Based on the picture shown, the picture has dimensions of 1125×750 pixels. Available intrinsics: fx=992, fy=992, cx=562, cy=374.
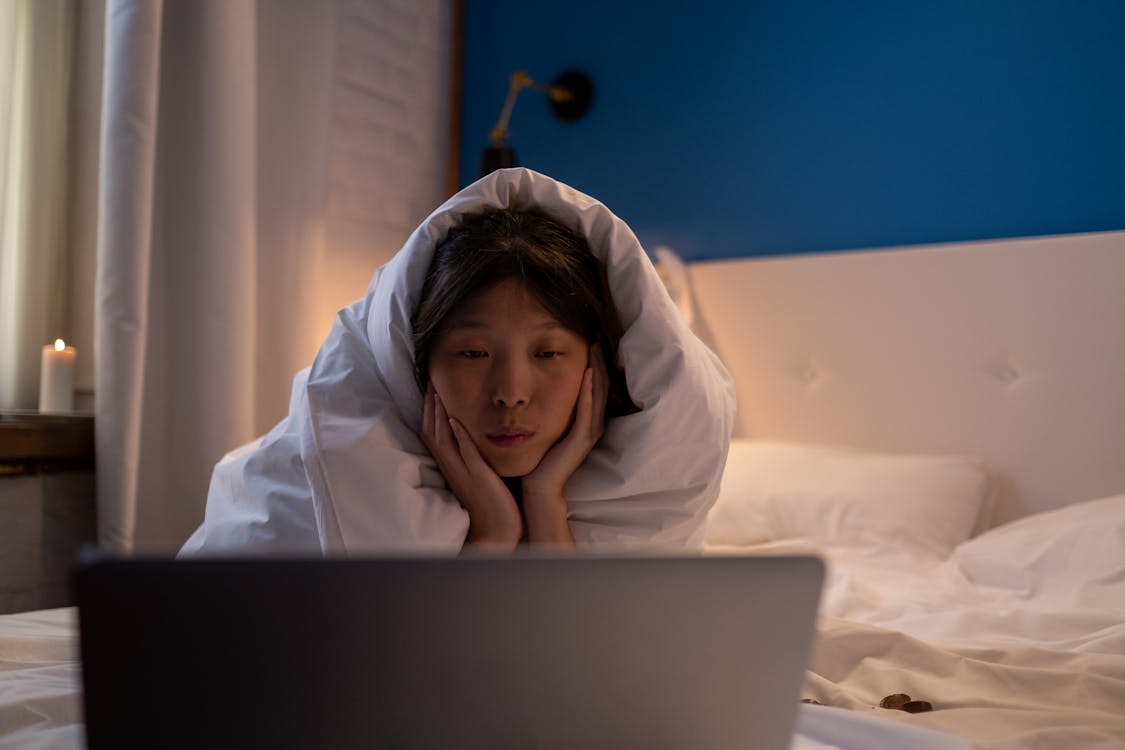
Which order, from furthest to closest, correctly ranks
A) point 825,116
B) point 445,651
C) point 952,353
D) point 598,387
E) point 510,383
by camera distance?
1. point 825,116
2. point 952,353
3. point 598,387
4. point 510,383
5. point 445,651

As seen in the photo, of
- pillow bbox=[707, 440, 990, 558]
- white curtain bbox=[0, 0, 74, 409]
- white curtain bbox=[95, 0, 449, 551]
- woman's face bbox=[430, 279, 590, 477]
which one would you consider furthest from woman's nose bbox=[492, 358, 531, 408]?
white curtain bbox=[0, 0, 74, 409]

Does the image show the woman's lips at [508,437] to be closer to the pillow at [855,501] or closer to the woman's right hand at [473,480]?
the woman's right hand at [473,480]

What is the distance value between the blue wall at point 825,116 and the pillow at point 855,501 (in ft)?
1.81

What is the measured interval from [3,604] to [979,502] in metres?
1.76

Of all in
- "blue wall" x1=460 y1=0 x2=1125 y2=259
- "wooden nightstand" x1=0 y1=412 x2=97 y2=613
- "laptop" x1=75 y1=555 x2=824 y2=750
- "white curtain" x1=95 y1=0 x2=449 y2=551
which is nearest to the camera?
"laptop" x1=75 y1=555 x2=824 y2=750

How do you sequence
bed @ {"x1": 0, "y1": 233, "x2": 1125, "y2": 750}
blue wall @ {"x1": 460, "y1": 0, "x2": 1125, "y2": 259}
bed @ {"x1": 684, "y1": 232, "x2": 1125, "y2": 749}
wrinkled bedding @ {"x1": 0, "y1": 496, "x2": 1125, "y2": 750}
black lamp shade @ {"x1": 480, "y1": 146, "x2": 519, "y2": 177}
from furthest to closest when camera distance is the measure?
black lamp shade @ {"x1": 480, "y1": 146, "x2": 519, "y2": 177} < blue wall @ {"x1": 460, "y1": 0, "x2": 1125, "y2": 259} < bed @ {"x1": 684, "y1": 232, "x2": 1125, "y2": 749} < bed @ {"x1": 0, "y1": 233, "x2": 1125, "y2": 750} < wrinkled bedding @ {"x1": 0, "y1": 496, "x2": 1125, "y2": 750}

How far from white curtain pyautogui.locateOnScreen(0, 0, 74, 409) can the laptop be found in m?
1.67

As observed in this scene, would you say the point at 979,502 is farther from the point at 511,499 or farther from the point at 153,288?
the point at 153,288

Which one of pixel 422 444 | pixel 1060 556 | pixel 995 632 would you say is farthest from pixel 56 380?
pixel 1060 556

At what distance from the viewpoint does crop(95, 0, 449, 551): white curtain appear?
179cm

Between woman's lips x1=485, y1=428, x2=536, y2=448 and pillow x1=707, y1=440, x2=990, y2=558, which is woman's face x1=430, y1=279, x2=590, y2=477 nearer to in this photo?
woman's lips x1=485, y1=428, x2=536, y2=448

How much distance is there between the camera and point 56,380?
1768 mm

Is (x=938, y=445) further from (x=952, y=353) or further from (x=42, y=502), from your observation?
(x=42, y=502)

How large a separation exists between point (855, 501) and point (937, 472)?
18 centimetres
